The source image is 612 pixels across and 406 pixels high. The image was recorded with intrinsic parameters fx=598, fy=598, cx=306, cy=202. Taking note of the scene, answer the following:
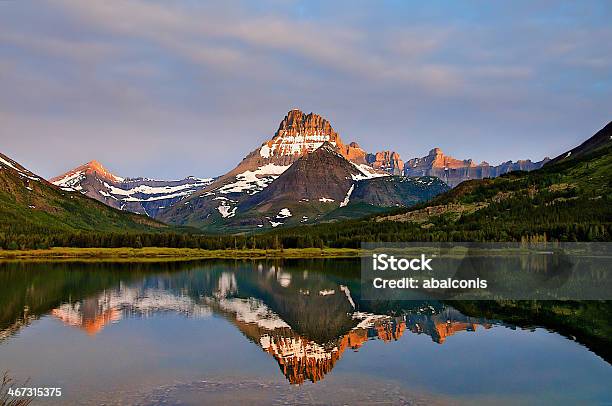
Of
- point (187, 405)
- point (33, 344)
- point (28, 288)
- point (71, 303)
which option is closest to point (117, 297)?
point (71, 303)

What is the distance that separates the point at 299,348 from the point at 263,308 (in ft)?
128

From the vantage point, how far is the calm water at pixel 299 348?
169 feet

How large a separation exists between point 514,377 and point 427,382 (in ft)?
30.8

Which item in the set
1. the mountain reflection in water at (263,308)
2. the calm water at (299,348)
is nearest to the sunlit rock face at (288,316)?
the mountain reflection in water at (263,308)

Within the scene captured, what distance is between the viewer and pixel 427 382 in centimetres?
5444

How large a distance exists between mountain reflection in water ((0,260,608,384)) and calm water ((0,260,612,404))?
1.46 ft

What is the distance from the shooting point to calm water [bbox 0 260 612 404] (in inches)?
2025

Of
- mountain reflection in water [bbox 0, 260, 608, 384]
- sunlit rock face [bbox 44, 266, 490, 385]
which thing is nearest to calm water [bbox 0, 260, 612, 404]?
sunlit rock face [bbox 44, 266, 490, 385]

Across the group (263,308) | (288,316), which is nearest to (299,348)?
(288,316)

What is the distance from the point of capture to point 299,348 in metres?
72.1

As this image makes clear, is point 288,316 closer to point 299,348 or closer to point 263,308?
point 263,308

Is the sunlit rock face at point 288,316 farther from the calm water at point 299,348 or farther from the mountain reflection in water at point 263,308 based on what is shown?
the calm water at point 299,348

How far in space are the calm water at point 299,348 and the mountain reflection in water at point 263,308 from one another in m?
0.45

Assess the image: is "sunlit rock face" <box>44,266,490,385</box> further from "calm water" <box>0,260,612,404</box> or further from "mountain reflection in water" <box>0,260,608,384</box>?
"calm water" <box>0,260,612,404</box>
